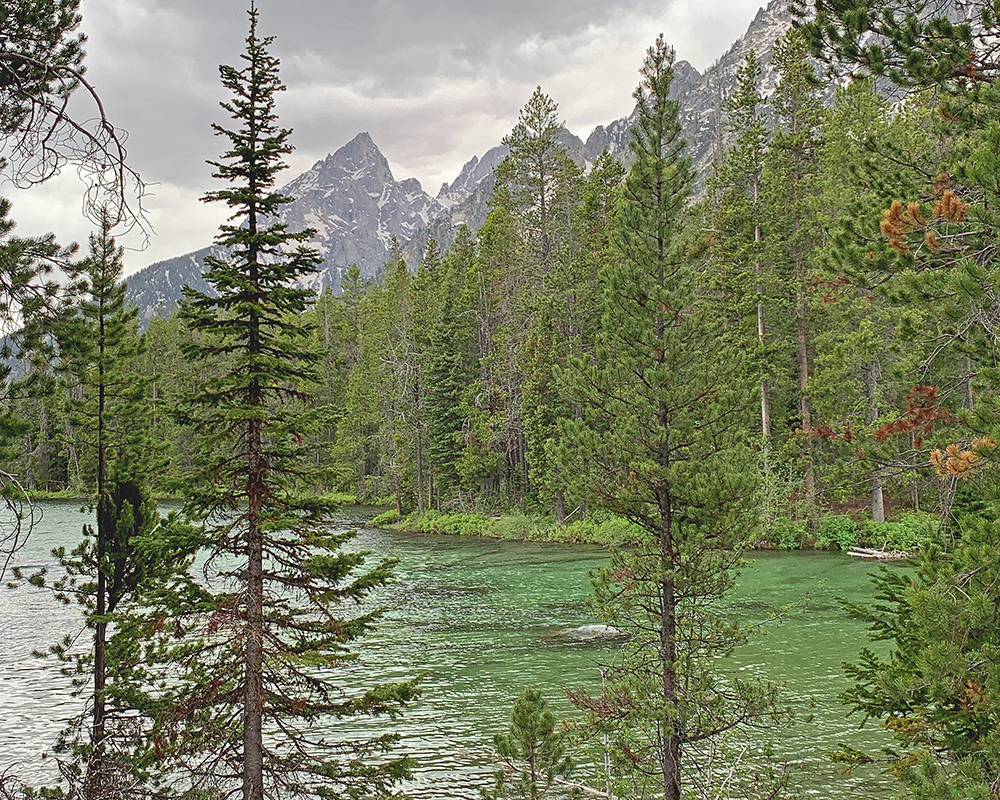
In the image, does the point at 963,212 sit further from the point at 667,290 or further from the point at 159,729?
the point at 159,729

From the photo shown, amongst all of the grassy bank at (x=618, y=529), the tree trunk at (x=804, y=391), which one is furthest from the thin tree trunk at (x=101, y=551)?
the tree trunk at (x=804, y=391)

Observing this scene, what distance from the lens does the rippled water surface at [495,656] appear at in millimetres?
11562

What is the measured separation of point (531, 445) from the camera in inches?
1580

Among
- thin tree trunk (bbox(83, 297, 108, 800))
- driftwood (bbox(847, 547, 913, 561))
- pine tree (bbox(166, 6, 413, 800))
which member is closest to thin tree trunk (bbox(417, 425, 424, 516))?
driftwood (bbox(847, 547, 913, 561))

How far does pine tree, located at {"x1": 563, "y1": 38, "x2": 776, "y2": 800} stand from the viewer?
9008mm

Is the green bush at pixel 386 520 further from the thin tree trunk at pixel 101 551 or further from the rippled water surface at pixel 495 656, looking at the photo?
the thin tree trunk at pixel 101 551

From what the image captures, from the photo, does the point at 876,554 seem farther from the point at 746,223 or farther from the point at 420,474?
the point at 420,474

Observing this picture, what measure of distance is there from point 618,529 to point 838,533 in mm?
9282

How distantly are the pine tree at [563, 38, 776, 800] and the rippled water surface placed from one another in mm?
868

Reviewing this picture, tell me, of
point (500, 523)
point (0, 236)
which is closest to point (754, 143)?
point (500, 523)

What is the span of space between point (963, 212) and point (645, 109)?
20.4ft

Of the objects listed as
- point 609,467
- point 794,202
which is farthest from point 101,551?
point 794,202

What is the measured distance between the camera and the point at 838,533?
2977 cm

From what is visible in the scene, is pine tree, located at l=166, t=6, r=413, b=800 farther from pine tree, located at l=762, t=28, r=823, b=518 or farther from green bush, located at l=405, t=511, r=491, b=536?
green bush, located at l=405, t=511, r=491, b=536
